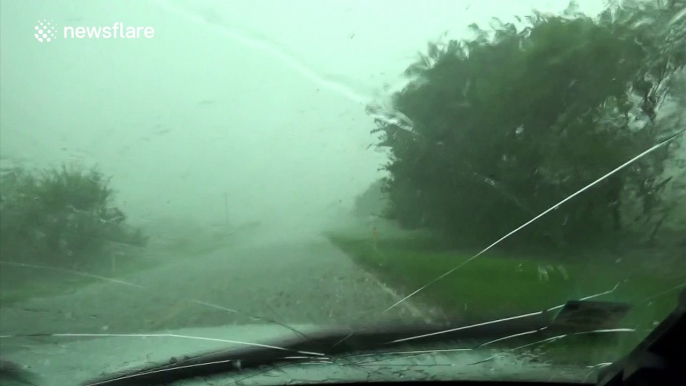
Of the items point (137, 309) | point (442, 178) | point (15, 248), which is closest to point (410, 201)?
point (442, 178)

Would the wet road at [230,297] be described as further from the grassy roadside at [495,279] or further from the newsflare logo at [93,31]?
the newsflare logo at [93,31]

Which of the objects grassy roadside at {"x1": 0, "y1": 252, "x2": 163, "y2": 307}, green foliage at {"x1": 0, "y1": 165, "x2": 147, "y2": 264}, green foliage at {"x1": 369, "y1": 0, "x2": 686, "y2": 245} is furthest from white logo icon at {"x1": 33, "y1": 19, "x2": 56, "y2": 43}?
green foliage at {"x1": 369, "y1": 0, "x2": 686, "y2": 245}

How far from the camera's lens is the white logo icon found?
449cm

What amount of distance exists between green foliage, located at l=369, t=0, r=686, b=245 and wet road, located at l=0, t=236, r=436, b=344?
66 cm

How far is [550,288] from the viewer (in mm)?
4832

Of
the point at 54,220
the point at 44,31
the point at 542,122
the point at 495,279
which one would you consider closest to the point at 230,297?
the point at 54,220

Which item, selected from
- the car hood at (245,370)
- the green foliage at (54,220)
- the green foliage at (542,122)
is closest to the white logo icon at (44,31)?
the green foliage at (54,220)

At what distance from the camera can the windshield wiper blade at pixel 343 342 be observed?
4582mm

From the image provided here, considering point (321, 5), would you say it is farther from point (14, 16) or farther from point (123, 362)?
point (123, 362)

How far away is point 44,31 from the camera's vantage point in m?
4.51

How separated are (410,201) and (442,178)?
29 cm

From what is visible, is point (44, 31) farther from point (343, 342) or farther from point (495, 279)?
point (495, 279)

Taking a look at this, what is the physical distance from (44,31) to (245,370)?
2.65 m

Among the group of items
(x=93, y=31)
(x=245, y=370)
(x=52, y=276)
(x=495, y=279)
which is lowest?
(x=245, y=370)
